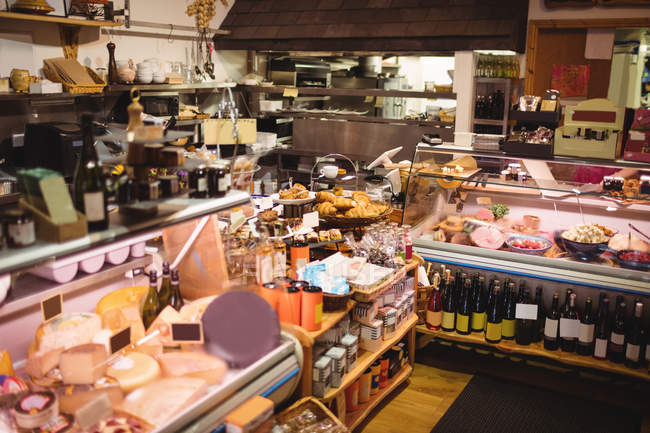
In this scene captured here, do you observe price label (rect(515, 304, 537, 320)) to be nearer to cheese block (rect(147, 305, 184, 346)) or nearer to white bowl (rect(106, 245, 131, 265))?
cheese block (rect(147, 305, 184, 346))

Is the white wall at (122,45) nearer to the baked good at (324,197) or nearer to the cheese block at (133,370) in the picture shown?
the baked good at (324,197)

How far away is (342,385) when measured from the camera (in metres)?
2.99

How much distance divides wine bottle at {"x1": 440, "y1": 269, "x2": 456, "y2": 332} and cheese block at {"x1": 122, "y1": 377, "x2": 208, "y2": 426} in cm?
241

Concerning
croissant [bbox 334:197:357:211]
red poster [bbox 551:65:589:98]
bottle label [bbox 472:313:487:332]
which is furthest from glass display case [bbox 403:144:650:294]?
red poster [bbox 551:65:589:98]

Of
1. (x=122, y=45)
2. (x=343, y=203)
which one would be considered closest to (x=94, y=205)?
(x=343, y=203)

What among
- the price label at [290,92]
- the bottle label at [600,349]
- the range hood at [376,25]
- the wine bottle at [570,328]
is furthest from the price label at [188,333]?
the price label at [290,92]

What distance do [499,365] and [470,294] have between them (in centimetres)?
57

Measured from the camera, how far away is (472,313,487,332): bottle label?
158 inches

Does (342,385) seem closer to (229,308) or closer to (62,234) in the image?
(229,308)

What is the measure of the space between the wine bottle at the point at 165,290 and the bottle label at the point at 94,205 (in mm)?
735

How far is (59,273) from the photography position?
7.59ft

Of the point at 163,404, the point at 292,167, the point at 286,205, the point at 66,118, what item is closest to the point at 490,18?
the point at 292,167

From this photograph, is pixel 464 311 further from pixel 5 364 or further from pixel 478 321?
pixel 5 364

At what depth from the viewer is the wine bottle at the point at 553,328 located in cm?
382
